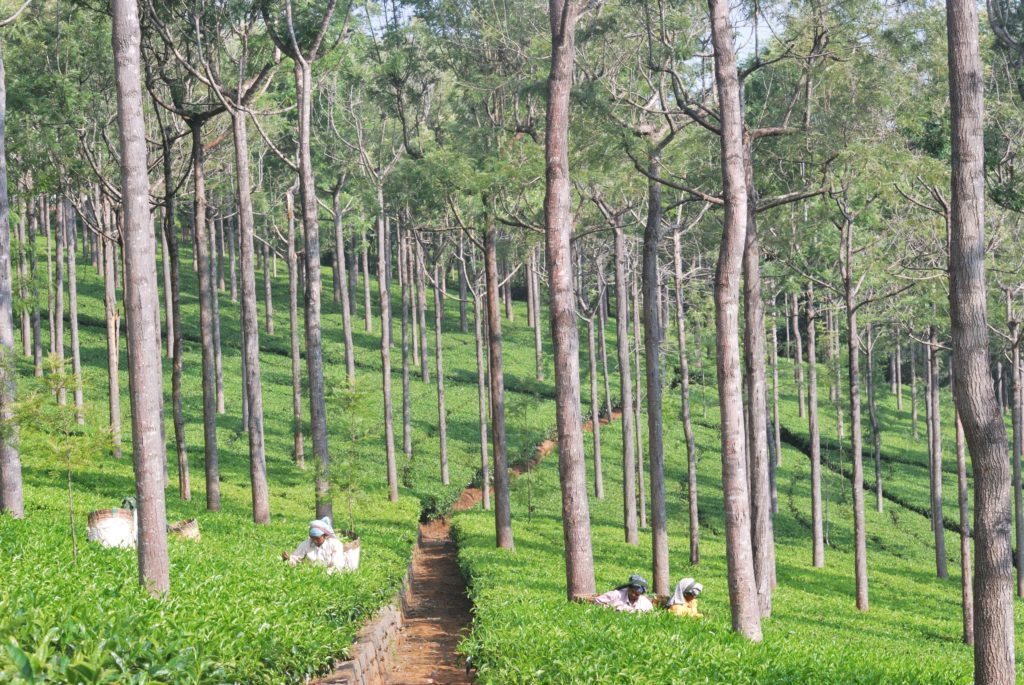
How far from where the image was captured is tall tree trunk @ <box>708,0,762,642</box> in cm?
1189

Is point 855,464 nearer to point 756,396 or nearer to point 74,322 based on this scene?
point 756,396

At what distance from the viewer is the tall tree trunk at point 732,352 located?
39.0ft

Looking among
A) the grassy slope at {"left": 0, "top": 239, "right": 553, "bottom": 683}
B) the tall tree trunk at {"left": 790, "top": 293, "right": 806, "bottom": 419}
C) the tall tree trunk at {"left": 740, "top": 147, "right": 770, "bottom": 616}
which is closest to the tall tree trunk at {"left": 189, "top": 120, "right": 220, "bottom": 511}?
the grassy slope at {"left": 0, "top": 239, "right": 553, "bottom": 683}

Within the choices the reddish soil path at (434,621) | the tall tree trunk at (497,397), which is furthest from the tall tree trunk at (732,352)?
the tall tree trunk at (497,397)

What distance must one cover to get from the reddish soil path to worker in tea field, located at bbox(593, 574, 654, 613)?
1.97m

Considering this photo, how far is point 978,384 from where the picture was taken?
7.66 metres

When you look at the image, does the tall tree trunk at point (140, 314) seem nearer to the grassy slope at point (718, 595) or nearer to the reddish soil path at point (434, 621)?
the grassy slope at point (718, 595)

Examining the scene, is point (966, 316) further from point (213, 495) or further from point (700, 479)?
point (700, 479)

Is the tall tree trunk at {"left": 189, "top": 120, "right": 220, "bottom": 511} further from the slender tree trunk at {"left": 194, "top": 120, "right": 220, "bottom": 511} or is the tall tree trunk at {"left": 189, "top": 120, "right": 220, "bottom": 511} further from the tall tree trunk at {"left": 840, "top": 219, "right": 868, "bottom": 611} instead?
the tall tree trunk at {"left": 840, "top": 219, "right": 868, "bottom": 611}

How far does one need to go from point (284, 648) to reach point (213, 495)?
1368cm

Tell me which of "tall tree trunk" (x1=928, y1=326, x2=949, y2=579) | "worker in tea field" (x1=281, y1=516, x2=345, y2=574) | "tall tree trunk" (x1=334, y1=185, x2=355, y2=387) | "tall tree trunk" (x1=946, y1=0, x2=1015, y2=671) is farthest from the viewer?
"tall tree trunk" (x1=334, y1=185, x2=355, y2=387)

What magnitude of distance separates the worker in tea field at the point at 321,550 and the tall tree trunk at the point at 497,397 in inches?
295

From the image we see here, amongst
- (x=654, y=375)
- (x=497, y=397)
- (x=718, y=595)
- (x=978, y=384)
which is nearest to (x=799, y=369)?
(x=718, y=595)

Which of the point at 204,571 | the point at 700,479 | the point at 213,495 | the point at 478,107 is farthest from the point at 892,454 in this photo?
the point at 204,571
